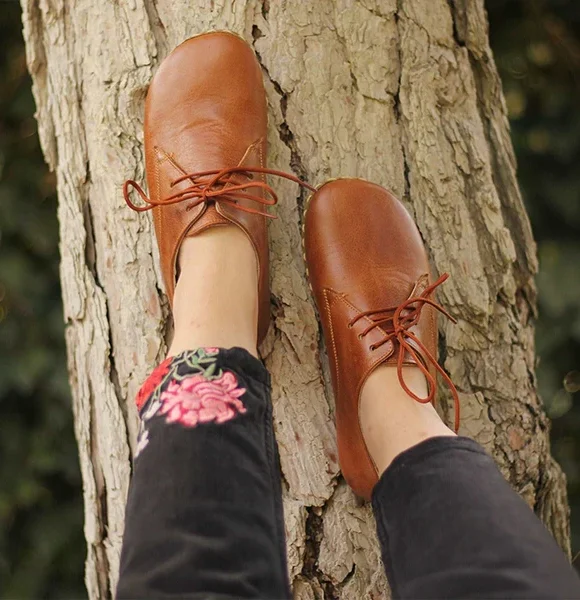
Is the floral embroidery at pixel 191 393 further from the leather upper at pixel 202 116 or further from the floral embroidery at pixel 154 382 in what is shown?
the leather upper at pixel 202 116

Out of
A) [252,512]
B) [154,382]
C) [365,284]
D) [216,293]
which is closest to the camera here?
[252,512]

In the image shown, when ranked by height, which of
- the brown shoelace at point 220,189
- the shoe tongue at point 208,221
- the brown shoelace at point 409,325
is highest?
the brown shoelace at point 220,189

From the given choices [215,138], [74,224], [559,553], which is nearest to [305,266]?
[215,138]

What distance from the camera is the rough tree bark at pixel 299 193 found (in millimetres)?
1059

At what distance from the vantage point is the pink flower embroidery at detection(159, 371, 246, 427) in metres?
0.76

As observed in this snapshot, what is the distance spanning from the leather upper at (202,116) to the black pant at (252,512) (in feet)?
1.18

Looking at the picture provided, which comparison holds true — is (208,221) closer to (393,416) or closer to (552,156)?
(393,416)

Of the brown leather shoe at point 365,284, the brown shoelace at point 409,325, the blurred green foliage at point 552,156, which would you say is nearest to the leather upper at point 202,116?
the brown leather shoe at point 365,284

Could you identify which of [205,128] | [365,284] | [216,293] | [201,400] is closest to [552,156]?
[365,284]

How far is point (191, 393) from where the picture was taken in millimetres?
775

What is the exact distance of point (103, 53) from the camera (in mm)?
1095

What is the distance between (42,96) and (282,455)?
2.79ft

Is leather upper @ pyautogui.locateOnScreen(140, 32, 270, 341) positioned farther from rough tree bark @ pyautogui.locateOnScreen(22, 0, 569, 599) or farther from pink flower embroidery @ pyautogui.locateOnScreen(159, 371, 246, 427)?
pink flower embroidery @ pyautogui.locateOnScreen(159, 371, 246, 427)

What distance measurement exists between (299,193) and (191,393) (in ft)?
1.50
